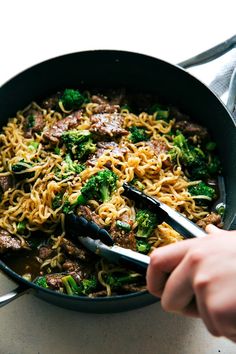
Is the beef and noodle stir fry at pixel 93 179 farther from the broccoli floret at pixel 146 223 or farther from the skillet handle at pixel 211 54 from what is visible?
the skillet handle at pixel 211 54

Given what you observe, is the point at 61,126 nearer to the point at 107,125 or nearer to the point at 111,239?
the point at 107,125

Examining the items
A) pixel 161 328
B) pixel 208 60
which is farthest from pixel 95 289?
pixel 208 60

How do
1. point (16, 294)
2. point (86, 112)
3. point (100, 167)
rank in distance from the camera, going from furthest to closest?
point (86, 112) → point (100, 167) → point (16, 294)

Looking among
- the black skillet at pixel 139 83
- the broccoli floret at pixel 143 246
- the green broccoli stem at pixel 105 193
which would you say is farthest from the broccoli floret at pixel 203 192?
the green broccoli stem at pixel 105 193

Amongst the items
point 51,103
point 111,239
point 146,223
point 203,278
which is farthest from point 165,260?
point 51,103

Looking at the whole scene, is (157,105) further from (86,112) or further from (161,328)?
(161,328)

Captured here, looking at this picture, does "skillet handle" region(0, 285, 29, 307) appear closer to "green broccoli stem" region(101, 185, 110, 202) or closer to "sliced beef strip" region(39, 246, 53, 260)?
"sliced beef strip" region(39, 246, 53, 260)
